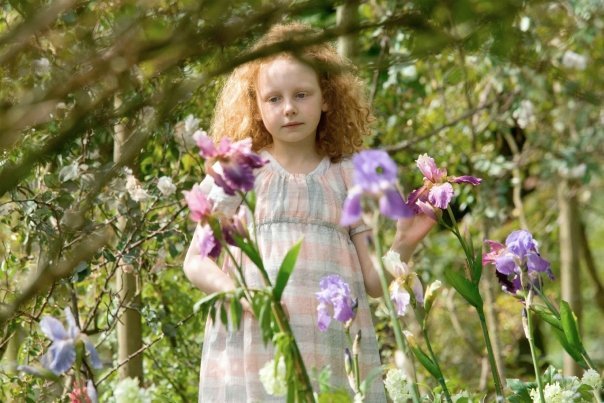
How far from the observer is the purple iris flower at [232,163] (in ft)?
6.66

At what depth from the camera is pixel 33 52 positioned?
1552 millimetres

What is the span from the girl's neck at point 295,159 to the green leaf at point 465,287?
0.71 meters

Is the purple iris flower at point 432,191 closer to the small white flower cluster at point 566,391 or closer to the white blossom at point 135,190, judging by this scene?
the small white flower cluster at point 566,391

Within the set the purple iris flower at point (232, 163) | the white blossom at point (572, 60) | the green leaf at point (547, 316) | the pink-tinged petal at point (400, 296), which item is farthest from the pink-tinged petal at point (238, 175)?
the white blossom at point (572, 60)

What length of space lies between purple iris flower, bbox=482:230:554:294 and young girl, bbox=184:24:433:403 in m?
0.26

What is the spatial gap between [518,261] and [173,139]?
163 cm

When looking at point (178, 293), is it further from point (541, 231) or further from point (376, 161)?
point (541, 231)

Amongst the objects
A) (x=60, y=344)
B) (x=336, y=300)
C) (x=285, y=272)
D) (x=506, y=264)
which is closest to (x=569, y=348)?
(x=506, y=264)

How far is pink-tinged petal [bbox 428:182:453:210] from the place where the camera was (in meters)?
2.51

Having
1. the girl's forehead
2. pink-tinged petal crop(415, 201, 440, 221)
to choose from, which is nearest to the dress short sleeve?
the girl's forehead

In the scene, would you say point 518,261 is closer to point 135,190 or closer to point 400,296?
point 400,296

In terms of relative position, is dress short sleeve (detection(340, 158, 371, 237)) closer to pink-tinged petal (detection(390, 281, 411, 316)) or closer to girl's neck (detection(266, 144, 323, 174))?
girl's neck (detection(266, 144, 323, 174))

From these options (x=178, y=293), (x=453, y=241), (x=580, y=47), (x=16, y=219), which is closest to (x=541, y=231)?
(x=453, y=241)

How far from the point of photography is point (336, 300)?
7.33 feet
